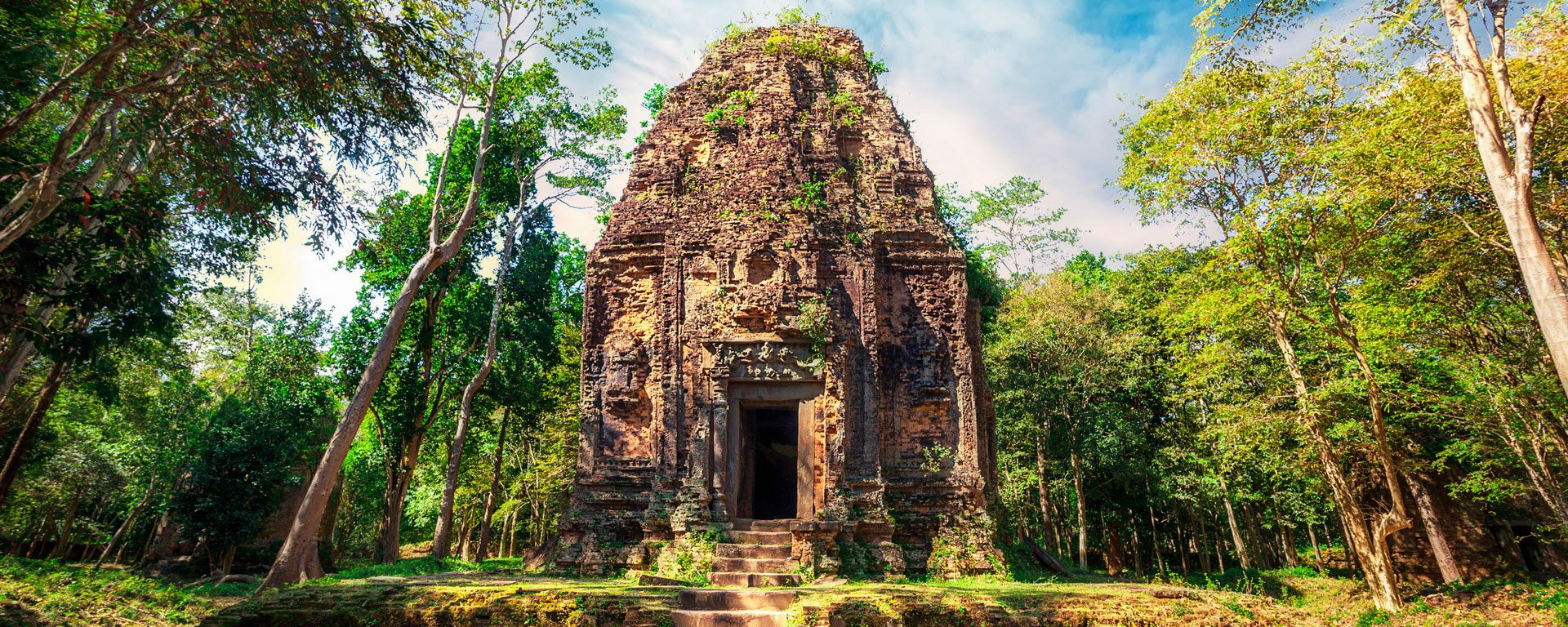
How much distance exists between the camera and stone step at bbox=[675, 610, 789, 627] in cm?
743

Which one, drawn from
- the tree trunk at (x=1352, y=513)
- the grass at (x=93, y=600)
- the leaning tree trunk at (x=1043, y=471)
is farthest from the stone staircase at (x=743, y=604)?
the leaning tree trunk at (x=1043, y=471)

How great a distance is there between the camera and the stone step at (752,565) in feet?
32.6

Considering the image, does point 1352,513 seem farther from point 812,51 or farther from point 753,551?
point 812,51

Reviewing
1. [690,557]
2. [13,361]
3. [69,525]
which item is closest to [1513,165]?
[690,557]

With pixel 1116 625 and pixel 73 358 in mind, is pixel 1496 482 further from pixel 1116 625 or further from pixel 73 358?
pixel 73 358

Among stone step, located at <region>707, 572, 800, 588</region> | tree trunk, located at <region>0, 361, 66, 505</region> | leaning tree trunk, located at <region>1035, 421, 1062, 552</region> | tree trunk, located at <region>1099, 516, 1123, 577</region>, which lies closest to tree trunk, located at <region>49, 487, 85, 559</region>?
tree trunk, located at <region>0, 361, 66, 505</region>

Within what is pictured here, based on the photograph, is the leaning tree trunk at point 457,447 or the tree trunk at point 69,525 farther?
the tree trunk at point 69,525

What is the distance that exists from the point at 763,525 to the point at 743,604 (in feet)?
8.91

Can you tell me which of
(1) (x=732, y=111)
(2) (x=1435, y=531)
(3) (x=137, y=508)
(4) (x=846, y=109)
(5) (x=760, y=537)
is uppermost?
(4) (x=846, y=109)

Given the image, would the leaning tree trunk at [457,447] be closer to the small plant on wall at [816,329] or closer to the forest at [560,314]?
the forest at [560,314]

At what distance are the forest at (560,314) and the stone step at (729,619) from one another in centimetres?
608

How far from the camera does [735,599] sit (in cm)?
820

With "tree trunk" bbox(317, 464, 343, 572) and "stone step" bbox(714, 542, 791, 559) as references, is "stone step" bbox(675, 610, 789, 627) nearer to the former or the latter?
"stone step" bbox(714, 542, 791, 559)

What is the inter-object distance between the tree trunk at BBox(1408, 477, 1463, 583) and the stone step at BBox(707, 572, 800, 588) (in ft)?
48.7
